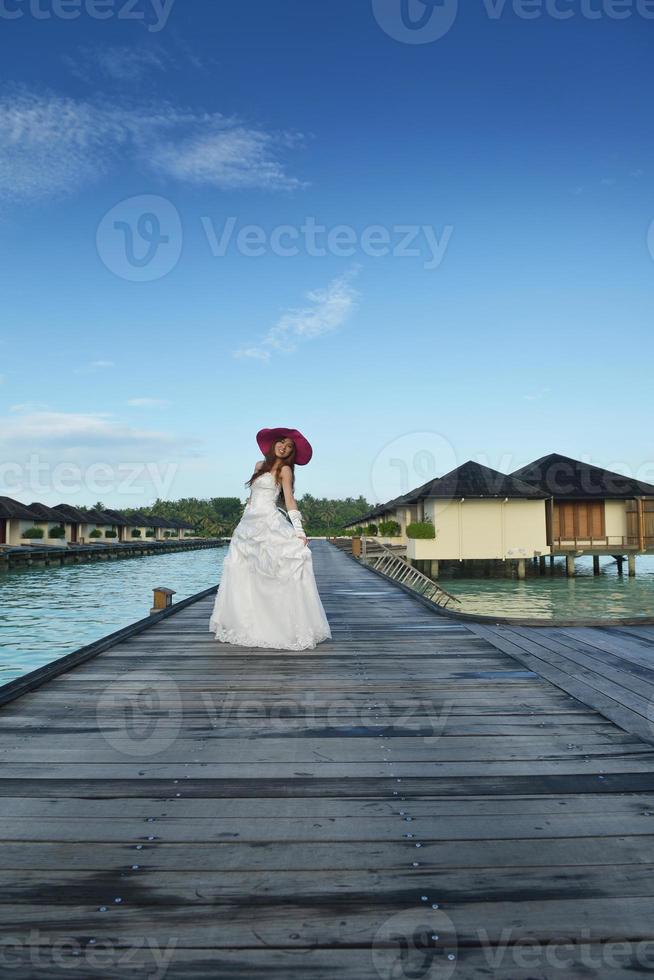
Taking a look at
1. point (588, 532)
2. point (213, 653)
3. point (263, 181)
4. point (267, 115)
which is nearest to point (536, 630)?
point (213, 653)

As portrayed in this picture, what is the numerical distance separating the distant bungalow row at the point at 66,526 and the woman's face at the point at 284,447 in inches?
1658

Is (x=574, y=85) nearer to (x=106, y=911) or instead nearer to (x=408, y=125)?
(x=408, y=125)

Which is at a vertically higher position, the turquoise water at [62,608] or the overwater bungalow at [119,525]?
the overwater bungalow at [119,525]

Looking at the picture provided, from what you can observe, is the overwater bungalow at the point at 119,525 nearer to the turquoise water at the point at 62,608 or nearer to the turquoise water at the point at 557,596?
the turquoise water at the point at 62,608

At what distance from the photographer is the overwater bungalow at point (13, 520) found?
139ft

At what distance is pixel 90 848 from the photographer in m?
2.07

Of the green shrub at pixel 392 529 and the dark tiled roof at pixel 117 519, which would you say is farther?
the dark tiled roof at pixel 117 519

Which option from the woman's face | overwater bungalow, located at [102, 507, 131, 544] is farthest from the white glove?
overwater bungalow, located at [102, 507, 131, 544]

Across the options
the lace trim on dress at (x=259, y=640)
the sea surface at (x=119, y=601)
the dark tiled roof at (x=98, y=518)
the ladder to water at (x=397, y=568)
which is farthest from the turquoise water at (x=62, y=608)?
the dark tiled roof at (x=98, y=518)

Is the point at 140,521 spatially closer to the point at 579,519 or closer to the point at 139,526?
the point at 139,526

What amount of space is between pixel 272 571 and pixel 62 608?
54.6 ft

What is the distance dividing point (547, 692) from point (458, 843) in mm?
2291

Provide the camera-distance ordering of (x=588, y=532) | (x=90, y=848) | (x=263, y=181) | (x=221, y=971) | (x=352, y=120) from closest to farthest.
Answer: (x=221, y=971) < (x=90, y=848) < (x=352, y=120) < (x=263, y=181) < (x=588, y=532)

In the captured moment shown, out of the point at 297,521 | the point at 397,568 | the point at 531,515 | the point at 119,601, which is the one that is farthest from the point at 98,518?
the point at 297,521
